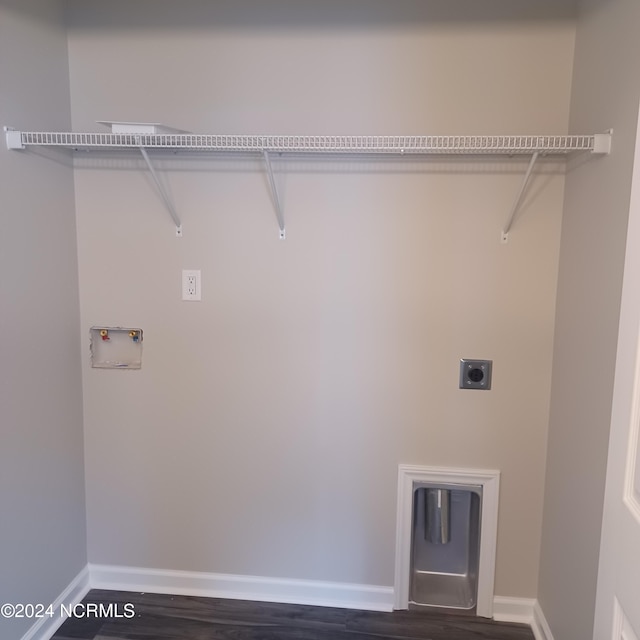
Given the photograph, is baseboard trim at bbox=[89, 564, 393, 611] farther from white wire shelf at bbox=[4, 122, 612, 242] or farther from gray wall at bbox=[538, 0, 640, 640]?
white wire shelf at bbox=[4, 122, 612, 242]

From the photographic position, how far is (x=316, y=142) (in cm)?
172

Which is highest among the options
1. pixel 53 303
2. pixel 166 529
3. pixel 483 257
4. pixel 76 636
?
pixel 483 257

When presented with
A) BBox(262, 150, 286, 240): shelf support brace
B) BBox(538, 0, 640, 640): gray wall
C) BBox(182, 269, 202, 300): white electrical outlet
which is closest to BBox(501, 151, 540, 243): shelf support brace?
BBox(538, 0, 640, 640): gray wall

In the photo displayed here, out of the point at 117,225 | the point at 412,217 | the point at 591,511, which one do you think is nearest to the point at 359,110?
the point at 412,217

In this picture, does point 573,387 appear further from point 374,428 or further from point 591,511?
point 374,428

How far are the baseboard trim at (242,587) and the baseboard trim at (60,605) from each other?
0.05 meters

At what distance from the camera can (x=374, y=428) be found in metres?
1.93

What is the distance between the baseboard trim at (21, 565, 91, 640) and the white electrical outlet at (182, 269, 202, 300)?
1209mm

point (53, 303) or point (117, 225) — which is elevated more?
point (117, 225)

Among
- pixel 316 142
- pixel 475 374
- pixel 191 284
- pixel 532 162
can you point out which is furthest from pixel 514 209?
pixel 191 284

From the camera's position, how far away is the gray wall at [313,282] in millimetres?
1745

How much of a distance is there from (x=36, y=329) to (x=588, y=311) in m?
1.75

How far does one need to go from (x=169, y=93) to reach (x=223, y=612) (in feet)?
6.41

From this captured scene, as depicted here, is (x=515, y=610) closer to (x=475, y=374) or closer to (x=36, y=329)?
(x=475, y=374)
